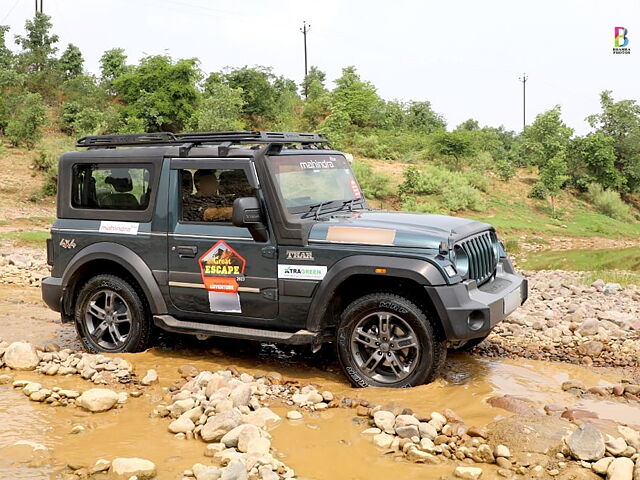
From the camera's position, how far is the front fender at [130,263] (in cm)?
701

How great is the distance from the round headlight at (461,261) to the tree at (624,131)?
3942 cm

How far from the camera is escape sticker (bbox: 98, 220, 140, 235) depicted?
7.11 meters

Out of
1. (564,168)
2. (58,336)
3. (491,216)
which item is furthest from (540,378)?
(564,168)

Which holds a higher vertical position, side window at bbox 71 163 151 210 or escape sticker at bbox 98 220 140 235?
side window at bbox 71 163 151 210

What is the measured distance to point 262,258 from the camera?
6.51m

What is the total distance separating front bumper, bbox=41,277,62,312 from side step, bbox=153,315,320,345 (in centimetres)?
121

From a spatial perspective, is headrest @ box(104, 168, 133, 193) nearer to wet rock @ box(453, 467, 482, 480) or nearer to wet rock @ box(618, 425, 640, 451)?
wet rock @ box(453, 467, 482, 480)

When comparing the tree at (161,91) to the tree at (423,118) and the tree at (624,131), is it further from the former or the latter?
the tree at (624,131)

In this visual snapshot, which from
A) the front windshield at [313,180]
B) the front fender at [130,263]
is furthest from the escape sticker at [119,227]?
the front windshield at [313,180]

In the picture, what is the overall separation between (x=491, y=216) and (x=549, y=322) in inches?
864

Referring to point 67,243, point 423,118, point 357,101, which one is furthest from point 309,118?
point 67,243

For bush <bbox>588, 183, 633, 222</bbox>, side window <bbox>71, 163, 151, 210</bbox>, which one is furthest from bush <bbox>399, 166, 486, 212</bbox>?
side window <bbox>71, 163, 151, 210</bbox>

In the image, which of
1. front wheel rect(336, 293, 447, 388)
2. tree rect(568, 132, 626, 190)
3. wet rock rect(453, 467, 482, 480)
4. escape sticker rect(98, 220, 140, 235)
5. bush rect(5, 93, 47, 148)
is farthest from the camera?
tree rect(568, 132, 626, 190)

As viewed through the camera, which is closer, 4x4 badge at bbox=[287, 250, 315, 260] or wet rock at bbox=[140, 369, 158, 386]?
4x4 badge at bbox=[287, 250, 315, 260]
